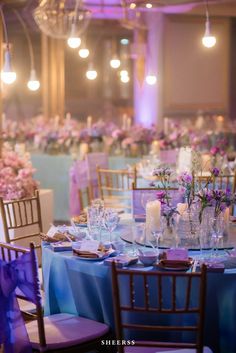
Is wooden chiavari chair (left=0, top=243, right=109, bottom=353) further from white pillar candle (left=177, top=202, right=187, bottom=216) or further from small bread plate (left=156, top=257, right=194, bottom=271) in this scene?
white pillar candle (left=177, top=202, right=187, bottom=216)

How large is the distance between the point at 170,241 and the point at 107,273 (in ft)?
2.04

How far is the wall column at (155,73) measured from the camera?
445 inches

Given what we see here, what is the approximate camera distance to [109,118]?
14031 millimetres

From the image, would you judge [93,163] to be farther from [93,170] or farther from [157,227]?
[157,227]

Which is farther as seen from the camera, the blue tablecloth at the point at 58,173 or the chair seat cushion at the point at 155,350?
the blue tablecloth at the point at 58,173

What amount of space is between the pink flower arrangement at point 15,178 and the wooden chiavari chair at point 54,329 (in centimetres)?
227

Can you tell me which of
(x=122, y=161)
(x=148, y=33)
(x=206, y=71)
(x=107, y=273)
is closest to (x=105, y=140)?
(x=122, y=161)

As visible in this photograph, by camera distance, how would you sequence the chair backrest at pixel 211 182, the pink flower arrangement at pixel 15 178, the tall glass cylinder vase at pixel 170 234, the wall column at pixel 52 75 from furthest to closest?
the wall column at pixel 52 75 → the pink flower arrangement at pixel 15 178 → the chair backrest at pixel 211 182 → the tall glass cylinder vase at pixel 170 234

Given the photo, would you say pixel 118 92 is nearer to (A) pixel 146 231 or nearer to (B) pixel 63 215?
(B) pixel 63 215

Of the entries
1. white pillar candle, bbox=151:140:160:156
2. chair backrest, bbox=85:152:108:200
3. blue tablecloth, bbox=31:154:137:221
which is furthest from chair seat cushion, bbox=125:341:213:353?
blue tablecloth, bbox=31:154:137:221

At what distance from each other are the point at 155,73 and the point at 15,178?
20.0 feet

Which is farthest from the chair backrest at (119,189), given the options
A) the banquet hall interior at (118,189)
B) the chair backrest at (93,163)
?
the chair backrest at (93,163)

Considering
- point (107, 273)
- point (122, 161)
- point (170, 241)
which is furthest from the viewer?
point (122, 161)

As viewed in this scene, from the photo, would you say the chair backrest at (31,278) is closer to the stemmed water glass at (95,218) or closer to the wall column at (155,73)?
the stemmed water glass at (95,218)
